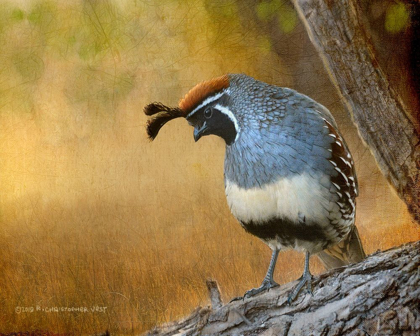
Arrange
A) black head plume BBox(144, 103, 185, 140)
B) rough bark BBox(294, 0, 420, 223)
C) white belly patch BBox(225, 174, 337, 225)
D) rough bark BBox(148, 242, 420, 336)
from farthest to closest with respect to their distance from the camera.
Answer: black head plume BBox(144, 103, 185, 140) → rough bark BBox(294, 0, 420, 223) → white belly patch BBox(225, 174, 337, 225) → rough bark BBox(148, 242, 420, 336)

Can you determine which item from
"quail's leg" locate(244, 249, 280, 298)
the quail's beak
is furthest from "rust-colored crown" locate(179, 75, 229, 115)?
"quail's leg" locate(244, 249, 280, 298)

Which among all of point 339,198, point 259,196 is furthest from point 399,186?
point 259,196

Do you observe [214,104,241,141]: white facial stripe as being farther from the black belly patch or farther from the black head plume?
the black belly patch

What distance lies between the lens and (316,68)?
101 inches

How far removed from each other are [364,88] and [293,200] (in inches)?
27.8

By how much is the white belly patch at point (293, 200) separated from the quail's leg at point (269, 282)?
33 centimetres


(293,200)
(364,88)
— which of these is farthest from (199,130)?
(364,88)

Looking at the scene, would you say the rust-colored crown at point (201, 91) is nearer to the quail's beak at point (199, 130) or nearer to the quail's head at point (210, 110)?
the quail's head at point (210, 110)

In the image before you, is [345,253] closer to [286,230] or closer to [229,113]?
[286,230]

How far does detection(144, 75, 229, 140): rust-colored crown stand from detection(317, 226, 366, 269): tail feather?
1004 mm

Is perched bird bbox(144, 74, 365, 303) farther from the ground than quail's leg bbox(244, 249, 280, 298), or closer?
farther from the ground

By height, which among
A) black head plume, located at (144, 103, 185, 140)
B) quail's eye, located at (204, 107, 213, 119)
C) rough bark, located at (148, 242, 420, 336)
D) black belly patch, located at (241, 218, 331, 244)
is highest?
black head plume, located at (144, 103, 185, 140)

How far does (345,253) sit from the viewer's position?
2496 mm

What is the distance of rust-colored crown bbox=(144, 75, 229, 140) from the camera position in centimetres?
246
